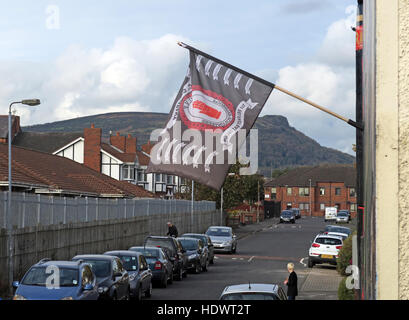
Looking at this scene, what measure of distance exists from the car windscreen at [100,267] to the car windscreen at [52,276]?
6.35 ft

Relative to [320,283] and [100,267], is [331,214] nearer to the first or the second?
[320,283]

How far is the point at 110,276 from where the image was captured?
19.4m

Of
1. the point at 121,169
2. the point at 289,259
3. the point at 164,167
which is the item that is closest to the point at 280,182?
the point at 121,169

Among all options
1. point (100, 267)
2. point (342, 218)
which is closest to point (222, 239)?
point (100, 267)

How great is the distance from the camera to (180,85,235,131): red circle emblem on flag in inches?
311

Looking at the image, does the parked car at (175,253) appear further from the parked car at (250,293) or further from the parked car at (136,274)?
the parked car at (250,293)

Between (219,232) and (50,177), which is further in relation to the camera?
(219,232)

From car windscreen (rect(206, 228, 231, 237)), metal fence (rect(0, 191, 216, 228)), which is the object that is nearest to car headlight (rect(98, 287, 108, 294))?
metal fence (rect(0, 191, 216, 228))

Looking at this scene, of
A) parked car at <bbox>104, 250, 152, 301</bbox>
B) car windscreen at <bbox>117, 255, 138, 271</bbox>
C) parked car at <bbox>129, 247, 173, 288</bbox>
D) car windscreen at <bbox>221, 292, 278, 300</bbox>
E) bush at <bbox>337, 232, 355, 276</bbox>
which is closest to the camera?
car windscreen at <bbox>221, 292, 278, 300</bbox>

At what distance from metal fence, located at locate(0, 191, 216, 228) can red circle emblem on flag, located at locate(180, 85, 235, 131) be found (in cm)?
1677

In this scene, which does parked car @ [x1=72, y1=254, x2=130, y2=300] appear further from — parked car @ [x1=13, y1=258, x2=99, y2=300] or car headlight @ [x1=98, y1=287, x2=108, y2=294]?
parked car @ [x1=13, y1=258, x2=99, y2=300]

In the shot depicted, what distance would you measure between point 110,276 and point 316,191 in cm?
14596
